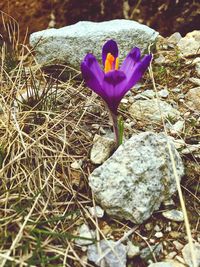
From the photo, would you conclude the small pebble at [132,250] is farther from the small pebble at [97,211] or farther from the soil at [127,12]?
the soil at [127,12]

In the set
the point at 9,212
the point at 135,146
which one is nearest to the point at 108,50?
the point at 135,146

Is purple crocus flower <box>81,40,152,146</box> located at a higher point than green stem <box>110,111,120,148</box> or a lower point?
higher

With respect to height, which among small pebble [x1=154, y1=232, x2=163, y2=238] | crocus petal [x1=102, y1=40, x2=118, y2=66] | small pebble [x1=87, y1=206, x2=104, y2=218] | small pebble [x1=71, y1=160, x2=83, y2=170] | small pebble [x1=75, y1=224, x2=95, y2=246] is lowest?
small pebble [x1=154, y1=232, x2=163, y2=238]

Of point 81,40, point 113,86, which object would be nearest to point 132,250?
point 113,86

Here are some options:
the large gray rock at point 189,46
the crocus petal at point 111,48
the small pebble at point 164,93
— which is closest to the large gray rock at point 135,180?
the crocus petal at point 111,48

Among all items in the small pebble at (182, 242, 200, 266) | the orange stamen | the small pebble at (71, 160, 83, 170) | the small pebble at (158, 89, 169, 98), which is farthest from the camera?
the small pebble at (158, 89, 169, 98)

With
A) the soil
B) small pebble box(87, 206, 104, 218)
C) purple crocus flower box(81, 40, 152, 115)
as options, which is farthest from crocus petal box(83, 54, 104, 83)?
the soil

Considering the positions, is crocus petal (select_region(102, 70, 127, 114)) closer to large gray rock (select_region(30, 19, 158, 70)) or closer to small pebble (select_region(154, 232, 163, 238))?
small pebble (select_region(154, 232, 163, 238))
